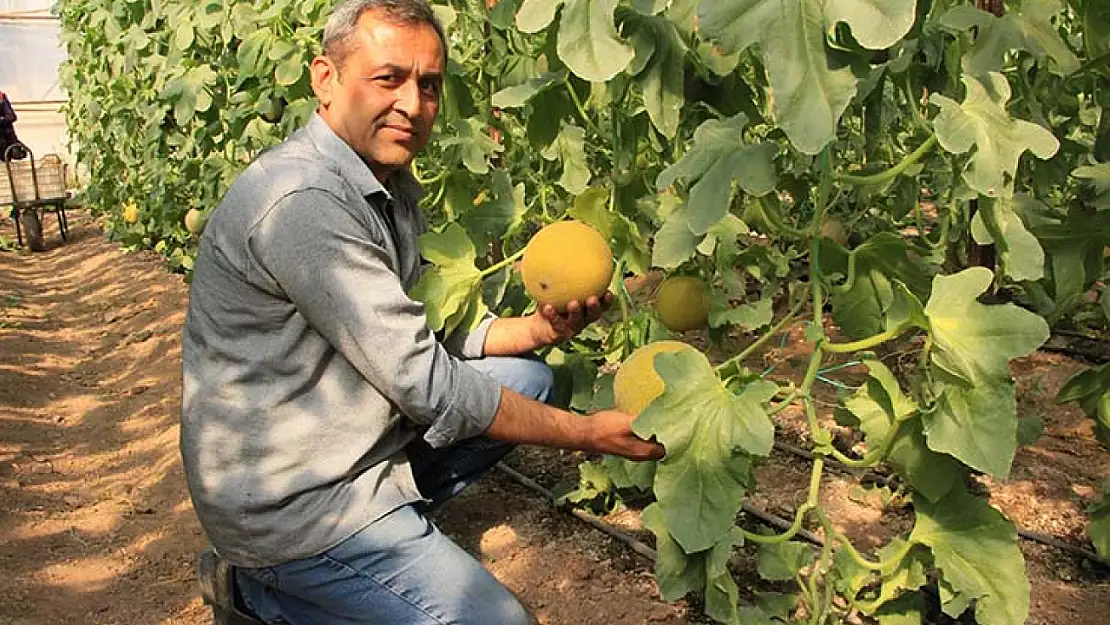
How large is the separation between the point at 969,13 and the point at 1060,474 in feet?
6.01

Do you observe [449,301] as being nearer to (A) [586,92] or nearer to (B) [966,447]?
(A) [586,92]

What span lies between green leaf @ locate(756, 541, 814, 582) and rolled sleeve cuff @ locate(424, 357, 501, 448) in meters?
0.59

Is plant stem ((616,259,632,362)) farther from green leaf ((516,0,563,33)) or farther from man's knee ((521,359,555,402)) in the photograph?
green leaf ((516,0,563,33))

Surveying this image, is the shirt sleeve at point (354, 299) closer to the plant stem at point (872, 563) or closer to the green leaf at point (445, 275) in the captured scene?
the green leaf at point (445, 275)

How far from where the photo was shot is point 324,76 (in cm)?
216

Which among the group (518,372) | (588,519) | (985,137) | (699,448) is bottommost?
(588,519)

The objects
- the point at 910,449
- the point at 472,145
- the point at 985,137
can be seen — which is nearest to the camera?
the point at 985,137

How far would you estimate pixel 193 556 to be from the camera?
10.3 ft

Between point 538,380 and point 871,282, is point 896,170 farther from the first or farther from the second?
point 538,380

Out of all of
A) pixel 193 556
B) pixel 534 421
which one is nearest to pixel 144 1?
pixel 193 556

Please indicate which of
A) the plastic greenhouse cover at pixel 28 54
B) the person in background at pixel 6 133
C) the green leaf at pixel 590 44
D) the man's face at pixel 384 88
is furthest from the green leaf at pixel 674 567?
the plastic greenhouse cover at pixel 28 54

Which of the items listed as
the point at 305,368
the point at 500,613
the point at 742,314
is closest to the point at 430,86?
the point at 305,368

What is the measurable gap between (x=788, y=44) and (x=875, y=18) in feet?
0.35

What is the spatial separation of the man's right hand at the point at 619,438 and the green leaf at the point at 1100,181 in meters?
0.87
